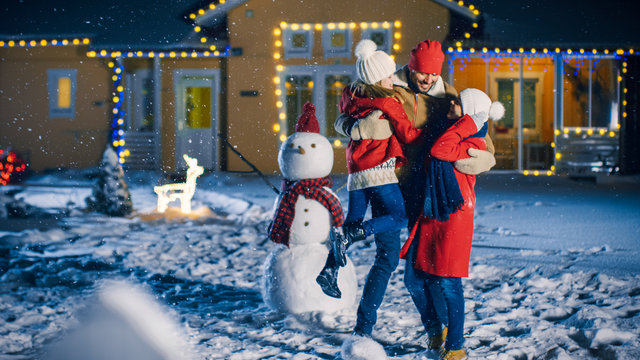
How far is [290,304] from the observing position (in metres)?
4.36

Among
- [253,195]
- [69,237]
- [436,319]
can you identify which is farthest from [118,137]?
[436,319]

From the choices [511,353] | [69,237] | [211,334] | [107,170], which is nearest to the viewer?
[511,353]

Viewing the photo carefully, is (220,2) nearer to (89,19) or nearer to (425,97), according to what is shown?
(89,19)

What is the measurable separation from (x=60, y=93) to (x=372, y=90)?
1602 centimetres

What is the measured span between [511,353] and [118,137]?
1440cm

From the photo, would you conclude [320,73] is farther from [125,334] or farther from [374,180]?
[374,180]

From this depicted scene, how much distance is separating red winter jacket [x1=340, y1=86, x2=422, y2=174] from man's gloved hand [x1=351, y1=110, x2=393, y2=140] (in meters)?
0.04

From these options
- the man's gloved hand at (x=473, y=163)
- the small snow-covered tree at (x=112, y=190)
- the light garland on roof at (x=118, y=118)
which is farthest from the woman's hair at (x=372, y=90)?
the light garland on roof at (x=118, y=118)

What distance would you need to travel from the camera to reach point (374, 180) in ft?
11.9

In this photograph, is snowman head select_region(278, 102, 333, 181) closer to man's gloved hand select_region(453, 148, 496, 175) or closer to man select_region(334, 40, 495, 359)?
man select_region(334, 40, 495, 359)

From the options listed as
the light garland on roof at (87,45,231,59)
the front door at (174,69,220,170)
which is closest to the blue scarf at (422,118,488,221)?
the light garland on roof at (87,45,231,59)

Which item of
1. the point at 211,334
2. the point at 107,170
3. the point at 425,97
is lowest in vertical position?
the point at 211,334

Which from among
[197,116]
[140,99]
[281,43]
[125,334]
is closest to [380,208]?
[125,334]

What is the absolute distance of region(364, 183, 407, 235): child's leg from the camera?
11.7 ft
